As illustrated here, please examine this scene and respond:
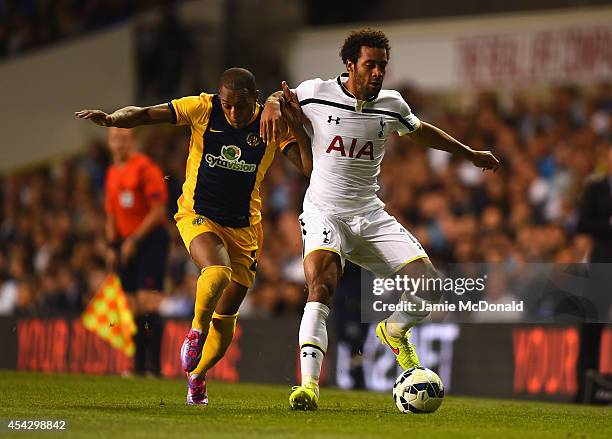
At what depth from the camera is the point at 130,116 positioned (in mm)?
8148

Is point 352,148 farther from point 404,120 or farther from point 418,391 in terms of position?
point 418,391

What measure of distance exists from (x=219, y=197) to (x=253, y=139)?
45cm

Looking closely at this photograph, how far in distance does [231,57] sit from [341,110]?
1371 centimetres

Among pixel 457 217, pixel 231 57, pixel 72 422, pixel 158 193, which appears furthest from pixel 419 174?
pixel 72 422

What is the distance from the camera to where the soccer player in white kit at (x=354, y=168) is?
8125 mm

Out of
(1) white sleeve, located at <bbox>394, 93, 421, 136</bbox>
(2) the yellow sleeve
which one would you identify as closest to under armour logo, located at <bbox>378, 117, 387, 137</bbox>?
(1) white sleeve, located at <bbox>394, 93, 421, 136</bbox>

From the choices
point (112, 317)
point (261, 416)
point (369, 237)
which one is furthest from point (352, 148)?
point (112, 317)

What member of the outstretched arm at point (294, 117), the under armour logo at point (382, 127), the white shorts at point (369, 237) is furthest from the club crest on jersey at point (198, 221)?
the under armour logo at point (382, 127)

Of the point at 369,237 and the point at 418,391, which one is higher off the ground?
the point at 369,237

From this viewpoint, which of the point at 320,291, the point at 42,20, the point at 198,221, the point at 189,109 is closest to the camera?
the point at 320,291

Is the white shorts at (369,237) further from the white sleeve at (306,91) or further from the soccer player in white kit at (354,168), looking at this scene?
the white sleeve at (306,91)

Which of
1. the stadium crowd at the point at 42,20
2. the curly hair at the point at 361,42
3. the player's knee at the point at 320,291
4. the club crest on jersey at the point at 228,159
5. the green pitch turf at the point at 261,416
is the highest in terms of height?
the stadium crowd at the point at 42,20

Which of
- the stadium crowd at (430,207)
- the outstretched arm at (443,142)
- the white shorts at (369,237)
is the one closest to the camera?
the white shorts at (369,237)

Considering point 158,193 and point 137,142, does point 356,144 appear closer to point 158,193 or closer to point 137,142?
point 158,193
